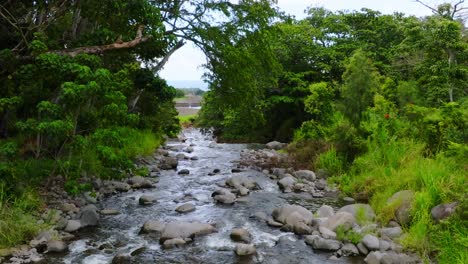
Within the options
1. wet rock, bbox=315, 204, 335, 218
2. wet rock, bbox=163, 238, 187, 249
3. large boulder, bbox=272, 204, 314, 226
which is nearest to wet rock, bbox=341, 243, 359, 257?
large boulder, bbox=272, 204, 314, 226

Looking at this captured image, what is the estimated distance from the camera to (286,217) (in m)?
8.93

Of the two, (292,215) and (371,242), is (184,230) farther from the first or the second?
(371,242)

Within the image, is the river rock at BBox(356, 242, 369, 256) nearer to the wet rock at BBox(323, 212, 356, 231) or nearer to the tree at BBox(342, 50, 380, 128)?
the wet rock at BBox(323, 212, 356, 231)

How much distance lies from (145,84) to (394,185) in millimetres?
8047

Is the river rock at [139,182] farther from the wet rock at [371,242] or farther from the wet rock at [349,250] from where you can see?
the wet rock at [371,242]

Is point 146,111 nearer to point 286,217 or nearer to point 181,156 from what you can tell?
point 181,156

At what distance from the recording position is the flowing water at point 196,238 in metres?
7.00

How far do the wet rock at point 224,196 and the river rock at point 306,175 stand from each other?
10.2 ft

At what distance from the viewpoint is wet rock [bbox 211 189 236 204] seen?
10.7 meters

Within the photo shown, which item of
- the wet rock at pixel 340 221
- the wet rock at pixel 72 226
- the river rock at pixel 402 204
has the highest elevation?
the river rock at pixel 402 204

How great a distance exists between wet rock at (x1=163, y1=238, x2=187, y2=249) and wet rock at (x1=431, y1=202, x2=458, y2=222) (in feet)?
15.7

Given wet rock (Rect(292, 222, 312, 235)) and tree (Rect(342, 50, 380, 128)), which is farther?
tree (Rect(342, 50, 380, 128))

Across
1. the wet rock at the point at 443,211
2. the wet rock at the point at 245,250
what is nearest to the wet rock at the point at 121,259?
the wet rock at the point at 245,250

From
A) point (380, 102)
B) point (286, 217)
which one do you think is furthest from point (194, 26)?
point (286, 217)
